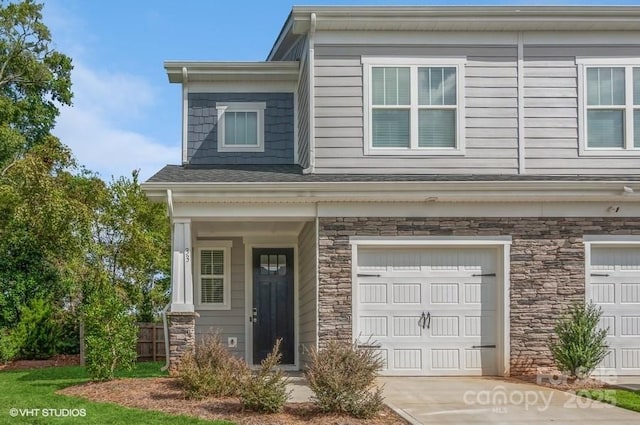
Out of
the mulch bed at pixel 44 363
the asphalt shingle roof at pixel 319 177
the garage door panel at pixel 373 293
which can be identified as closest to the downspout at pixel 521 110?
the asphalt shingle roof at pixel 319 177

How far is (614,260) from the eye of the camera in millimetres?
11398

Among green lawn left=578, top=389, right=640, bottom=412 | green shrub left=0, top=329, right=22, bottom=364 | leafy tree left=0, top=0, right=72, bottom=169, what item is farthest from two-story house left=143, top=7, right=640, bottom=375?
leafy tree left=0, top=0, right=72, bottom=169

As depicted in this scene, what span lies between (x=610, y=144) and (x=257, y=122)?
21.2ft

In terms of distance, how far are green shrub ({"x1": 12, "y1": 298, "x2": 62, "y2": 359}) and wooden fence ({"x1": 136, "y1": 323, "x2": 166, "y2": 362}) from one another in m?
2.08

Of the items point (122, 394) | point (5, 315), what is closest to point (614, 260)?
point (122, 394)

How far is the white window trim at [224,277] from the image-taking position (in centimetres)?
1491

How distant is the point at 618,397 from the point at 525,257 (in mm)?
2718

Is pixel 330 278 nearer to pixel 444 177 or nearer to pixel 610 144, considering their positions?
pixel 444 177

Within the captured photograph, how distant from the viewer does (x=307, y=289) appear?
1252 centimetres

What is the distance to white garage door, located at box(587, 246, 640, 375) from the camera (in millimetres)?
11352

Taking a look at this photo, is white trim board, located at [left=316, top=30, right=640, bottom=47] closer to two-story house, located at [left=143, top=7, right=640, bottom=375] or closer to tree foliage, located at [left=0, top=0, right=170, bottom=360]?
two-story house, located at [left=143, top=7, right=640, bottom=375]

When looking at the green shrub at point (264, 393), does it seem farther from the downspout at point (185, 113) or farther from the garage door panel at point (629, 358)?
the downspout at point (185, 113)

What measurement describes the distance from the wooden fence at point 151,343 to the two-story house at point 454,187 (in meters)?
5.07

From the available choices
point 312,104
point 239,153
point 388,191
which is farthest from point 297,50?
point 388,191
